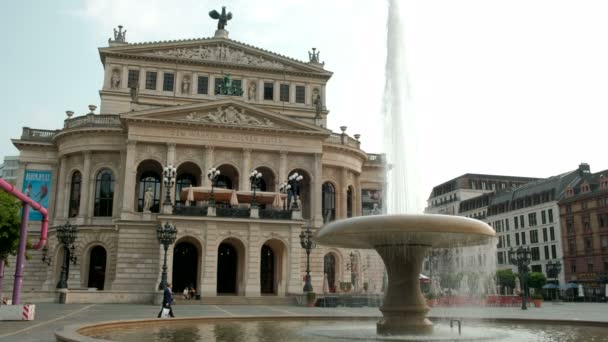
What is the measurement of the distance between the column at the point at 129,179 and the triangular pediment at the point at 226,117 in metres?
2.31

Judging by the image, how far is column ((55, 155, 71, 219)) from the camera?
150 feet

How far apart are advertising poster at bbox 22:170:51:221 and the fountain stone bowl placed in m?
38.4

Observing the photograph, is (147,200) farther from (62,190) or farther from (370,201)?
(370,201)

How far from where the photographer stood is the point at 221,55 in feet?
173

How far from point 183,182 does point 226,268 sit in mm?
8777

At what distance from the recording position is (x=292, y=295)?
122ft

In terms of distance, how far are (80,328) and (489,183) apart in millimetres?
95048

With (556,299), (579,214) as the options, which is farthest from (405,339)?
(579,214)

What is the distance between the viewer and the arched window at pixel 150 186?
4647 cm

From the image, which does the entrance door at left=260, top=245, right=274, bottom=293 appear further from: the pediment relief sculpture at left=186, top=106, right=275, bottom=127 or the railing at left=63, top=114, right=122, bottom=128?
the railing at left=63, top=114, right=122, bottom=128

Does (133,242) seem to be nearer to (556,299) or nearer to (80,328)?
(80,328)

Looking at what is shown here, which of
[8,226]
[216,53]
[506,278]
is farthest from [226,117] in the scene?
[506,278]

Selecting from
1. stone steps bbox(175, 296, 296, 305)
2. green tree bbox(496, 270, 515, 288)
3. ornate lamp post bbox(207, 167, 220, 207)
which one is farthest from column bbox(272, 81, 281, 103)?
green tree bbox(496, 270, 515, 288)

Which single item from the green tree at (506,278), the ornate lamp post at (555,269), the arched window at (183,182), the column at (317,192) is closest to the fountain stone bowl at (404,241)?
the column at (317,192)
